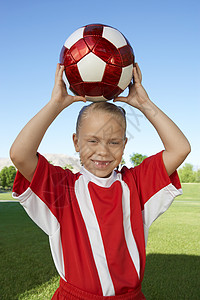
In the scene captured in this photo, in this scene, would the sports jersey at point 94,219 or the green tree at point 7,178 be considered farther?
the green tree at point 7,178

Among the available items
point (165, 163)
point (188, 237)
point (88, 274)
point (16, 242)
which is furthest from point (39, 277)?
point (188, 237)

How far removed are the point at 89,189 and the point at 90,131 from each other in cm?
38

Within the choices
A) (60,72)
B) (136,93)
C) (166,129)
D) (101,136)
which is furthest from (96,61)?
(166,129)

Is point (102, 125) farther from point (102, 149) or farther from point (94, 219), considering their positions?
point (94, 219)

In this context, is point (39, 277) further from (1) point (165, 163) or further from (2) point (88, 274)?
(1) point (165, 163)

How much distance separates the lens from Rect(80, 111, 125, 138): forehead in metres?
2.01

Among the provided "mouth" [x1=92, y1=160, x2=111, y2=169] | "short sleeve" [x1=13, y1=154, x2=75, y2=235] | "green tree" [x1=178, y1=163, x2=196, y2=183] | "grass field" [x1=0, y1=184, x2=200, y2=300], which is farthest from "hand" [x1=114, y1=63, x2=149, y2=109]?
"green tree" [x1=178, y1=163, x2=196, y2=183]

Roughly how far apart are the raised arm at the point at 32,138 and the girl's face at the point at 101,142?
0.79 feet

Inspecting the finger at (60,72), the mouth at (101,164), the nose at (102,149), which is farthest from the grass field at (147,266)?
the finger at (60,72)

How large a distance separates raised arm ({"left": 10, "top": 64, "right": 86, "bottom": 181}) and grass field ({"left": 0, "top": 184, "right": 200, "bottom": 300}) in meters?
2.68

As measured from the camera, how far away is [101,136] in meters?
2.00

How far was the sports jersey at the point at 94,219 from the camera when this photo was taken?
1.86 m

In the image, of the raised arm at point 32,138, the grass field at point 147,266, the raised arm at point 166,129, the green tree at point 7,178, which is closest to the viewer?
the raised arm at point 32,138

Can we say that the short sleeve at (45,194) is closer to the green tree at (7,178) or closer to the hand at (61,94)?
the hand at (61,94)
